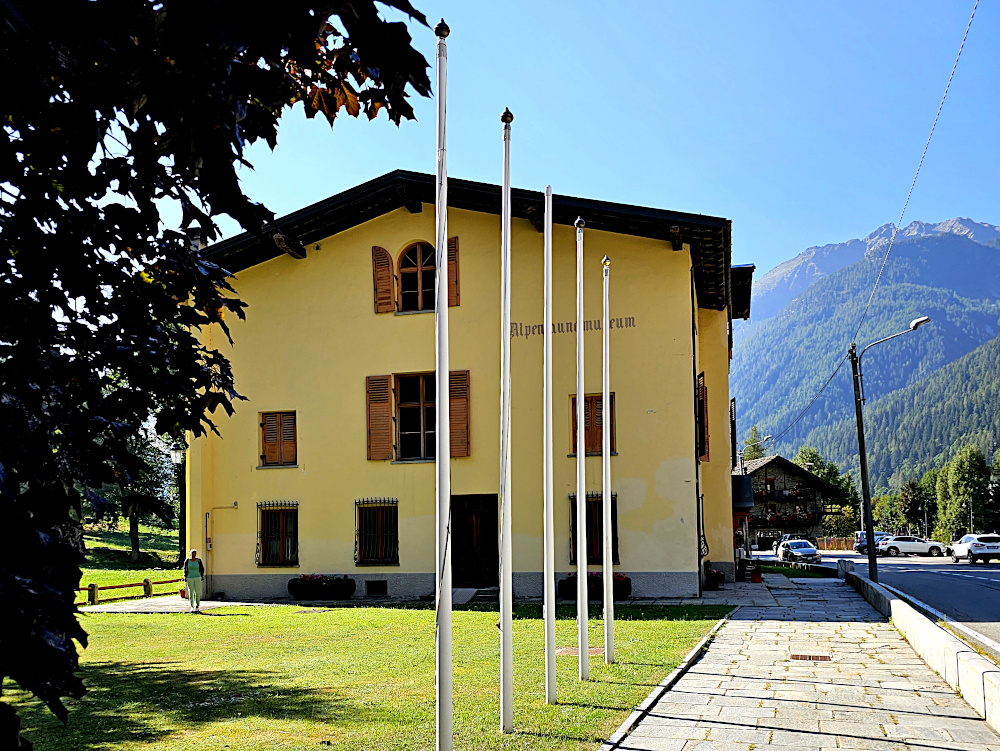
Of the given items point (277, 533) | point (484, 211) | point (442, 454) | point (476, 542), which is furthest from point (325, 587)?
point (442, 454)

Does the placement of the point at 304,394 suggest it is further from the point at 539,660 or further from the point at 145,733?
the point at 145,733

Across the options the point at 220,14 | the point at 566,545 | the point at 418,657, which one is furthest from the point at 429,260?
the point at 220,14

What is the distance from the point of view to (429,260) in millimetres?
25875

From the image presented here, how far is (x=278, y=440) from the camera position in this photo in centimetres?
2612

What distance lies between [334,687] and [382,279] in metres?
16.6

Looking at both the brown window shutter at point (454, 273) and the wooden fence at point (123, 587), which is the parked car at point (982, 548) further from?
the wooden fence at point (123, 587)

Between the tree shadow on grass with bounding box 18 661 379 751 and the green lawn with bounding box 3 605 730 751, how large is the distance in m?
0.02

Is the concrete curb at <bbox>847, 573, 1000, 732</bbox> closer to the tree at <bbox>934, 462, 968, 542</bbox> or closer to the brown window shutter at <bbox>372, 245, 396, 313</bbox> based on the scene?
the brown window shutter at <bbox>372, 245, 396, 313</bbox>

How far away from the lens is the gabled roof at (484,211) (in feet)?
75.5

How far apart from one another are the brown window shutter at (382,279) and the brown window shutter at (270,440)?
4.27m

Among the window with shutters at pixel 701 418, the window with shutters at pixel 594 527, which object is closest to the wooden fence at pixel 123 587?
the window with shutters at pixel 594 527

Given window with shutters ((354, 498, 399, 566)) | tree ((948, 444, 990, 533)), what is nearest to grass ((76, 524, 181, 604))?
window with shutters ((354, 498, 399, 566))

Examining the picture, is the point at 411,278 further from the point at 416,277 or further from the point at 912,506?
the point at 912,506

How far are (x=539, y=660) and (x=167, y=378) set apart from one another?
841 centimetres
